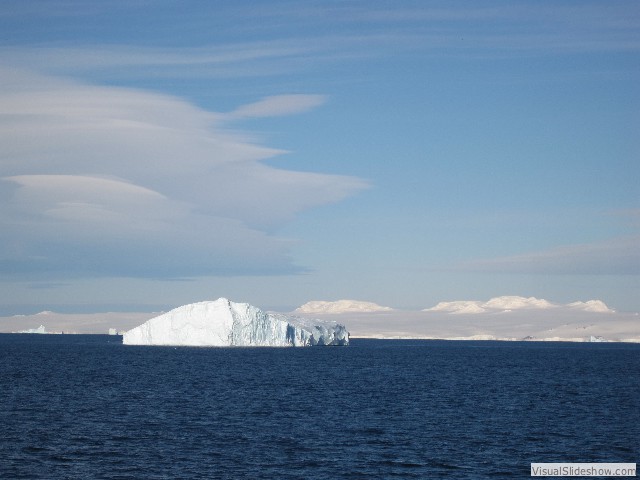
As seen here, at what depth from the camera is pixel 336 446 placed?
44.2 meters

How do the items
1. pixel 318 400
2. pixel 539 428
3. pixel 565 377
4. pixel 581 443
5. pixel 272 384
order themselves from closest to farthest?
pixel 581 443 → pixel 539 428 → pixel 318 400 → pixel 272 384 → pixel 565 377

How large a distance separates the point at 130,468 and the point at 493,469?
686 inches

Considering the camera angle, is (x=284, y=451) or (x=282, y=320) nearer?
(x=284, y=451)

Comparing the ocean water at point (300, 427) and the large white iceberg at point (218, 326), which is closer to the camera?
the ocean water at point (300, 427)

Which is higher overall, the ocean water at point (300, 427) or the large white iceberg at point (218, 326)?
the large white iceberg at point (218, 326)

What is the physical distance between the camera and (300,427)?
50.9 metres

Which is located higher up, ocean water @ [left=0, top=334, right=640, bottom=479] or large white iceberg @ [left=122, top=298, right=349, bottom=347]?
large white iceberg @ [left=122, top=298, right=349, bottom=347]

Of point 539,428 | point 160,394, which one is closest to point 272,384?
point 160,394

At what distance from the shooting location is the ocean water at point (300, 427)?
3847 centimetres

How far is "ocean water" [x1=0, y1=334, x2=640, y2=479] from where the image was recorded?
38469 millimetres

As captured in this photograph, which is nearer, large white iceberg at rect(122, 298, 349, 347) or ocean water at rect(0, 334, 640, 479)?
ocean water at rect(0, 334, 640, 479)

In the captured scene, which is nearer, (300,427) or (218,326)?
(300,427)

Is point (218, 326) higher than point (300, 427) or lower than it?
higher

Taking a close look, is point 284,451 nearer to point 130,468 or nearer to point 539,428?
point 130,468
